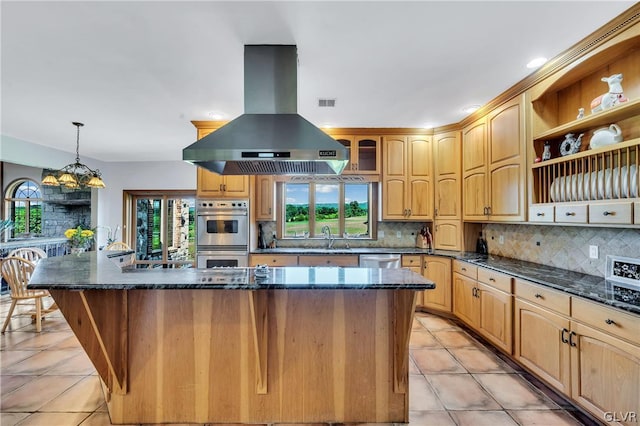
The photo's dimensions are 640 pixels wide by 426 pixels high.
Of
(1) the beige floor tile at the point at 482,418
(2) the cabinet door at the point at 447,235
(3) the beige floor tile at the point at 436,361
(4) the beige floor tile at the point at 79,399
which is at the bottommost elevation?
(1) the beige floor tile at the point at 482,418

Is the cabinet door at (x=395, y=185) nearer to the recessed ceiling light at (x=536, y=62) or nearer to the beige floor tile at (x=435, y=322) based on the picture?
the beige floor tile at (x=435, y=322)

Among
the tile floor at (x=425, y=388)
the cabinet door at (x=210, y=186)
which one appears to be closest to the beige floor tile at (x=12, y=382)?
the tile floor at (x=425, y=388)

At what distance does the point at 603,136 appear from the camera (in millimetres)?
2139

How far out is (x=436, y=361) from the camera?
280 cm

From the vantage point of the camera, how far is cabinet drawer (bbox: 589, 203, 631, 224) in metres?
1.88

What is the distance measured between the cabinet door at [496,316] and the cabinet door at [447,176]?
48.0 inches

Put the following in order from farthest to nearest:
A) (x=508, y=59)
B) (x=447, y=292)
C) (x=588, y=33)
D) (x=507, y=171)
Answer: (x=447, y=292), (x=507, y=171), (x=508, y=59), (x=588, y=33)

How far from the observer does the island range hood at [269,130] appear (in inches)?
78.8

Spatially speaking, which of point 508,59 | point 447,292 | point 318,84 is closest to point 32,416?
point 318,84

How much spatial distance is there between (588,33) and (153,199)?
7.33 meters

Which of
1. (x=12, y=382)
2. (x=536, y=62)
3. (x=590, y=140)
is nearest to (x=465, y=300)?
(x=590, y=140)

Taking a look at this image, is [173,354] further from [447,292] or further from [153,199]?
[153,199]

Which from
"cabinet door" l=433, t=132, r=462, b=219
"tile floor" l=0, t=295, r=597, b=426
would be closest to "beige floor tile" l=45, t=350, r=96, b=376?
"tile floor" l=0, t=295, r=597, b=426

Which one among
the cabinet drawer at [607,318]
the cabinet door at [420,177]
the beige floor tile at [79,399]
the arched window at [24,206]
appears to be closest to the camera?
the cabinet drawer at [607,318]
